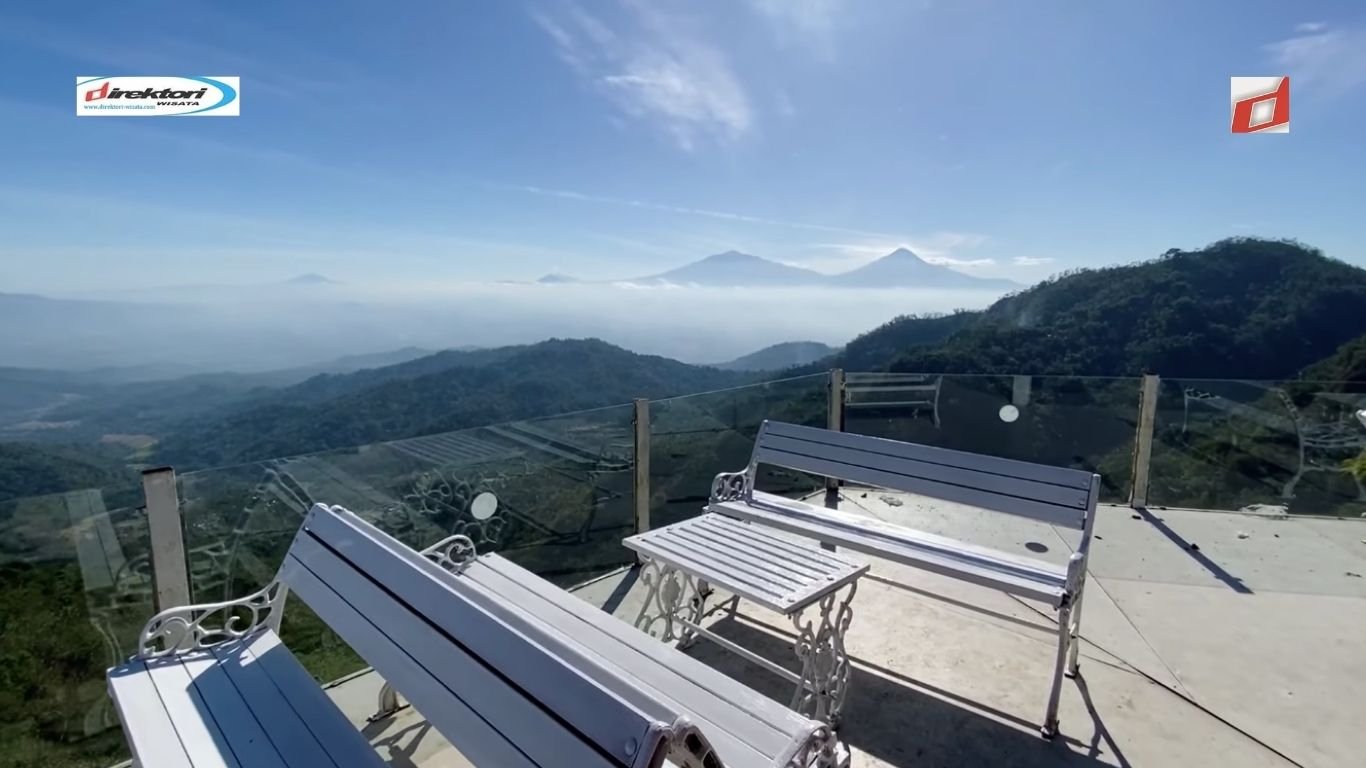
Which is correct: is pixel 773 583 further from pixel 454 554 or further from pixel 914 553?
pixel 454 554

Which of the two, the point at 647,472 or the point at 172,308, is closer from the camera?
the point at 647,472

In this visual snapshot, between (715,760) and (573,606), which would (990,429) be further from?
(715,760)

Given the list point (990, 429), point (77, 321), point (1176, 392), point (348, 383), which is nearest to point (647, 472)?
point (990, 429)

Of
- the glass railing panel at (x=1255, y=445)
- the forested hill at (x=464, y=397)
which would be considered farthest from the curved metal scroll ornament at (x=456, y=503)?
the glass railing panel at (x=1255, y=445)

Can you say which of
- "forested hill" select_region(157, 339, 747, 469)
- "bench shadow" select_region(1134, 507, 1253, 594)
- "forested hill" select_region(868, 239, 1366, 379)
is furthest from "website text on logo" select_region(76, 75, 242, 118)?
"bench shadow" select_region(1134, 507, 1253, 594)

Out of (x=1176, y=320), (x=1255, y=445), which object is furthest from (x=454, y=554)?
(x=1176, y=320)

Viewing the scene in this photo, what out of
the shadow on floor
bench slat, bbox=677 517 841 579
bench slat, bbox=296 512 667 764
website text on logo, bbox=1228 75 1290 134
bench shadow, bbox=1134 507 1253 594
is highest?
website text on logo, bbox=1228 75 1290 134

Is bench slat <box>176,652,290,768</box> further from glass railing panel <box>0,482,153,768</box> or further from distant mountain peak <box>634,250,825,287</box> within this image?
distant mountain peak <box>634,250,825,287</box>
